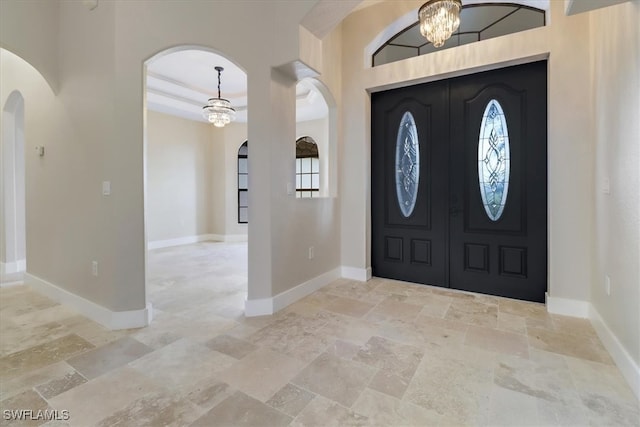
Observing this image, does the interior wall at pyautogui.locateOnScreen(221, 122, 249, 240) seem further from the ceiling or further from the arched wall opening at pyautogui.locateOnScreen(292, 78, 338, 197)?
the arched wall opening at pyautogui.locateOnScreen(292, 78, 338, 197)

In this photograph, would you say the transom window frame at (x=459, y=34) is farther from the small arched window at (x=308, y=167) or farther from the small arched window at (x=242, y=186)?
the small arched window at (x=242, y=186)

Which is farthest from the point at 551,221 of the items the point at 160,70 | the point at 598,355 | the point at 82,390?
the point at 160,70

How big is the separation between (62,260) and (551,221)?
4992mm

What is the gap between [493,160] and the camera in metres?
3.19

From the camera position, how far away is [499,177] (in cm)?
316

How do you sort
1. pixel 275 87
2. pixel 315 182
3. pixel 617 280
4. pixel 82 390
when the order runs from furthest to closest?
pixel 315 182 → pixel 275 87 → pixel 617 280 → pixel 82 390

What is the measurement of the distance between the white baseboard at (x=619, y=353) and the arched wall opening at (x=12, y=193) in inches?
254

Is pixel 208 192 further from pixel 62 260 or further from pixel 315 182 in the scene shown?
pixel 62 260

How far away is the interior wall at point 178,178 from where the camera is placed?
6.37m

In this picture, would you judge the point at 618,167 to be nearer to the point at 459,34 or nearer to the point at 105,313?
the point at 459,34

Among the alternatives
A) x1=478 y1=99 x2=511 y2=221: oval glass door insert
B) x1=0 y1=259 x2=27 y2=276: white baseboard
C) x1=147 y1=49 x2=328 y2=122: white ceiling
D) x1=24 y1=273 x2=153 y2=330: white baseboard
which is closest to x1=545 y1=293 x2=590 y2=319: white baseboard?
x1=478 y1=99 x2=511 y2=221: oval glass door insert

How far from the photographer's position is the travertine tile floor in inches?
59.0

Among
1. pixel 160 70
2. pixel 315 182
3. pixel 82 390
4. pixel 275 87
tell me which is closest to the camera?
pixel 82 390

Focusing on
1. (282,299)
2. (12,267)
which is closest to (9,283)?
(12,267)
